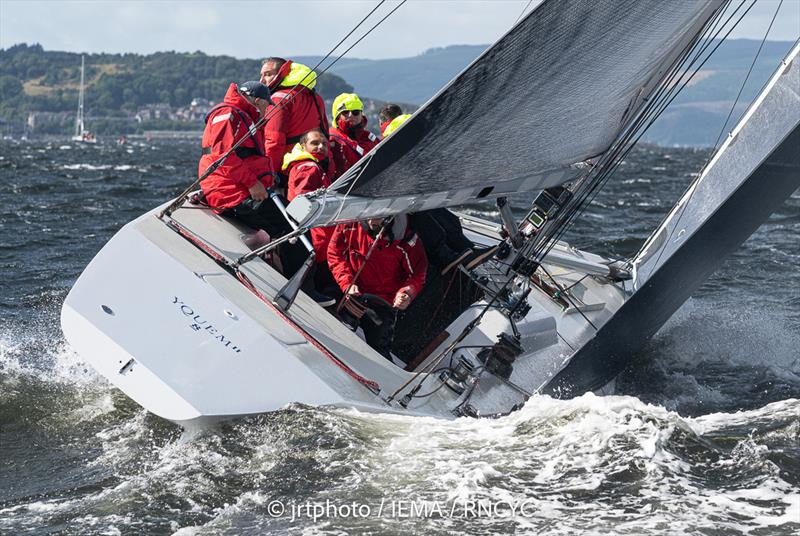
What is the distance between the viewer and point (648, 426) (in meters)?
4.08

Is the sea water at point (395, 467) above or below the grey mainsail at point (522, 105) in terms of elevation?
below

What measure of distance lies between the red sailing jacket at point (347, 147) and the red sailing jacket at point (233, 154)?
1.70ft

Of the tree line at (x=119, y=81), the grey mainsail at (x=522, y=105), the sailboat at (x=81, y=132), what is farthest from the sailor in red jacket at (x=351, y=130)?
the tree line at (x=119, y=81)

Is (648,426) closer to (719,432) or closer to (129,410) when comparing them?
(719,432)

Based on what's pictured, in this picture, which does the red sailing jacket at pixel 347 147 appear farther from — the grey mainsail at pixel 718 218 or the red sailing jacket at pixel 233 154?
the grey mainsail at pixel 718 218

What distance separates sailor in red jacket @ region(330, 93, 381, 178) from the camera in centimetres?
575

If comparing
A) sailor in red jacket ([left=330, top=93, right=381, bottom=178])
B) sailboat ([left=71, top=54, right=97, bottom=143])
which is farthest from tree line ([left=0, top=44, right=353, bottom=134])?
sailor in red jacket ([left=330, top=93, right=381, bottom=178])

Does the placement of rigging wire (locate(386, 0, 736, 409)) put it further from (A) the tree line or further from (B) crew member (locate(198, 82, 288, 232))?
(A) the tree line

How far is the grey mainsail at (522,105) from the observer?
383 cm

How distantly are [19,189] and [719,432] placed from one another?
1298cm

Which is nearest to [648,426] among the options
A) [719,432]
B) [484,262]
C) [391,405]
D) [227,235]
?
[719,432]

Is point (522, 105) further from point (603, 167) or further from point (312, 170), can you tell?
point (312, 170)

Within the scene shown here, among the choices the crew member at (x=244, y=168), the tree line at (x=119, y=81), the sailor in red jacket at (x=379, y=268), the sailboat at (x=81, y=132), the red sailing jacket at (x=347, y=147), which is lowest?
the sailor in red jacket at (x=379, y=268)

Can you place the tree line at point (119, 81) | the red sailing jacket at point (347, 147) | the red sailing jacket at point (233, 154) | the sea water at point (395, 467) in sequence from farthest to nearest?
the tree line at point (119, 81)
the red sailing jacket at point (347, 147)
the red sailing jacket at point (233, 154)
the sea water at point (395, 467)
